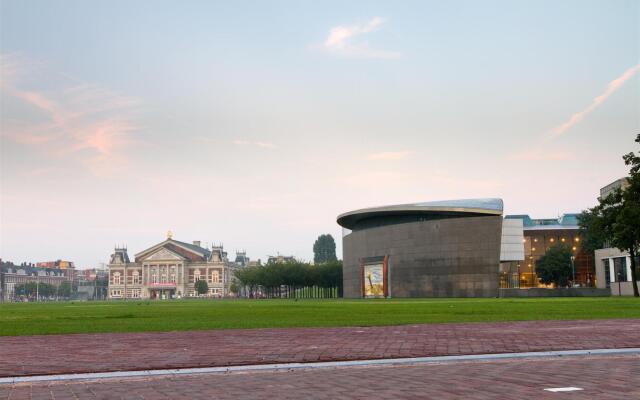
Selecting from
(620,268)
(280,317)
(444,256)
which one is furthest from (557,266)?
(280,317)

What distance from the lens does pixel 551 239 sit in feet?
501

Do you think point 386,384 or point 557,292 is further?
point 557,292

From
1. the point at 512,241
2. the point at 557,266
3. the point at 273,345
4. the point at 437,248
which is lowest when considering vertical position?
the point at 273,345

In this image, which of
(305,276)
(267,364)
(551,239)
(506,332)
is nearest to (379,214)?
(305,276)

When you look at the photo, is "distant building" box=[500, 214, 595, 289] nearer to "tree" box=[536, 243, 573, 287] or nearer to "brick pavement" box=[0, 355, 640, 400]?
"tree" box=[536, 243, 573, 287]

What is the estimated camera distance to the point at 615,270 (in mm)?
104438

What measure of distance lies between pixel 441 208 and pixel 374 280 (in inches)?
665

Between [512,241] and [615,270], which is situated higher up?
[512,241]

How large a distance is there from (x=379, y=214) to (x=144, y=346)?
89504mm

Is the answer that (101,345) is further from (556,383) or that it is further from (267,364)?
(556,383)

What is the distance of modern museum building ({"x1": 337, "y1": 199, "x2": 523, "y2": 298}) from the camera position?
89.4m

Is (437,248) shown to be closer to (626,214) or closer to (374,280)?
(374,280)

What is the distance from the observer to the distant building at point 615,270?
303 ft

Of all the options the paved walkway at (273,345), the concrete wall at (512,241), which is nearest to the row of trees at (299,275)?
the concrete wall at (512,241)
